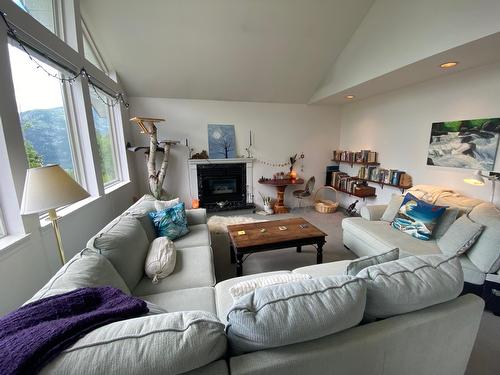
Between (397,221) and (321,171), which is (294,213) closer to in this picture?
(321,171)

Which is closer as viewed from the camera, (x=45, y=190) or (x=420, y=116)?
(x=45, y=190)

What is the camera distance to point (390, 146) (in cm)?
363

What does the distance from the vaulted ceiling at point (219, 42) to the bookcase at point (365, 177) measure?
1.60 m

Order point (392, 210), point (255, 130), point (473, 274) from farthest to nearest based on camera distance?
point (255, 130)
point (392, 210)
point (473, 274)

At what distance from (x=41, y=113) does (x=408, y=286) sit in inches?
112

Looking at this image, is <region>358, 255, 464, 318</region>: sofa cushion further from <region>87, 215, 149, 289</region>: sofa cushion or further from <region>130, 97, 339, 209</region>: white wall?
<region>130, 97, 339, 209</region>: white wall

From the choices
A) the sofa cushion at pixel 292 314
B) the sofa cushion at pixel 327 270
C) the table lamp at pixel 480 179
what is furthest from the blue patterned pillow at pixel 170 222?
the table lamp at pixel 480 179

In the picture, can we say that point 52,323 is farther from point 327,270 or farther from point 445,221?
point 445,221

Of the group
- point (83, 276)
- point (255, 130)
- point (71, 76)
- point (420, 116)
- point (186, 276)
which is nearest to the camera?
point (83, 276)

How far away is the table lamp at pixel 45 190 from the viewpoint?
46.3 inches

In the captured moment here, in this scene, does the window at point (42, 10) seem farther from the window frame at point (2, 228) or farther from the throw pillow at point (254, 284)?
the throw pillow at point (254, 284)

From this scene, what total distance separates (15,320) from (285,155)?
454 centimetres

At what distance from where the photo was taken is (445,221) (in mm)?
2227

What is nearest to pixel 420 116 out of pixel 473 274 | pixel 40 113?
pixel 473 274
